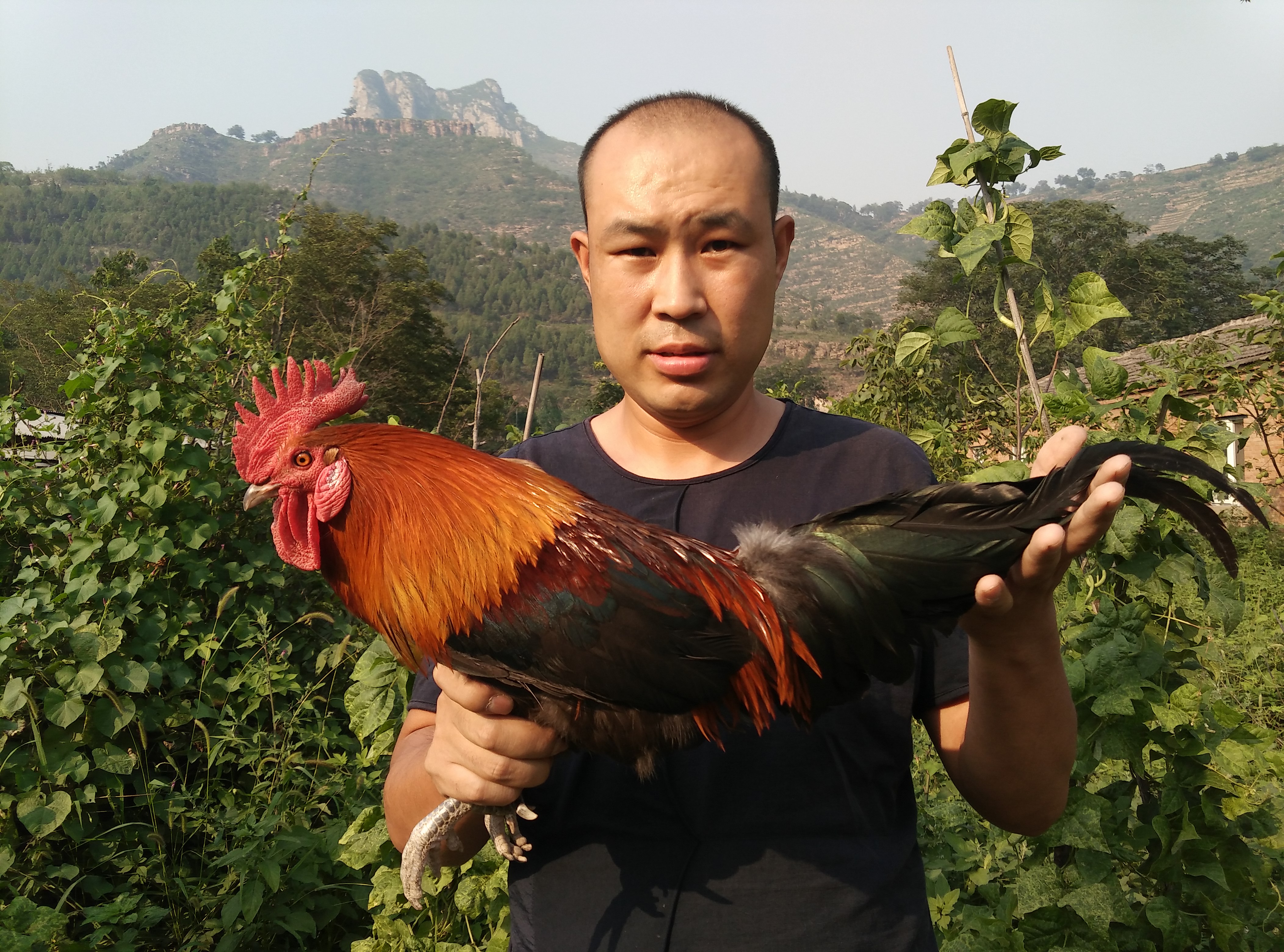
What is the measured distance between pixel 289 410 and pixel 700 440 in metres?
1.16

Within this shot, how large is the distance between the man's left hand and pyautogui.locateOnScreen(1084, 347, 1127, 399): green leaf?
1.37 meters

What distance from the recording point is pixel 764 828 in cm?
159

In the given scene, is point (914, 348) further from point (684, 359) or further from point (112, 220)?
point (112, 220)

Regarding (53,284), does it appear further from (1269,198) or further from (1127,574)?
(1269,198)

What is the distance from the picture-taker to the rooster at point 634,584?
1556 millimetres

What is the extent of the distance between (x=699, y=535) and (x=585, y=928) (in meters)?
0.93

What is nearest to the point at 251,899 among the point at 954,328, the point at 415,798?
the point at 415,798

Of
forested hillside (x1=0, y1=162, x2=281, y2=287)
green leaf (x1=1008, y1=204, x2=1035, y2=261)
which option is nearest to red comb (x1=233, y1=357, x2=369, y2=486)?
green leaf (x1=1008, y1=204, x2=1035, y2=261)

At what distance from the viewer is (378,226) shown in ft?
152

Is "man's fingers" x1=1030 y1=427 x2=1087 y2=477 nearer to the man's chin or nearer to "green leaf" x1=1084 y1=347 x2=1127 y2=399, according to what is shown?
the man's chin

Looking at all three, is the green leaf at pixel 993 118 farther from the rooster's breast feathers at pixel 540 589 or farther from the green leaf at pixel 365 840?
the green leaf at pixel 365 840

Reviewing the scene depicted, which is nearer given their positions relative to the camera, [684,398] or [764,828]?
[764,828]

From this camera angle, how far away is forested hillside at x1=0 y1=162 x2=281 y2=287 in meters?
100

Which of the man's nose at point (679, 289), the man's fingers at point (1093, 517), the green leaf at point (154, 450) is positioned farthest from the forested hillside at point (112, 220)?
the man's fingers at point (1093, 517)
